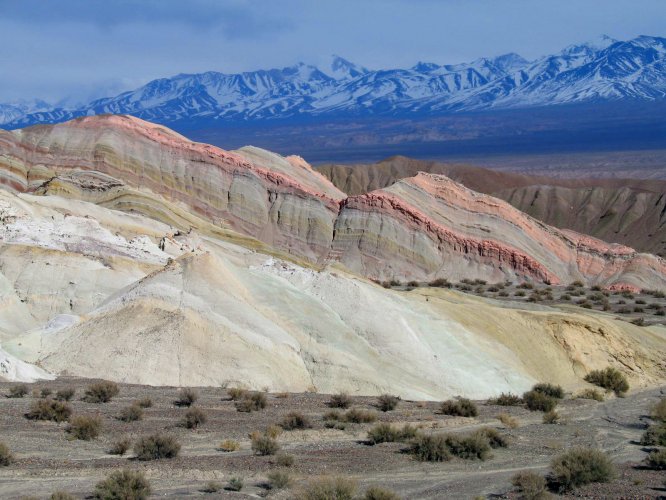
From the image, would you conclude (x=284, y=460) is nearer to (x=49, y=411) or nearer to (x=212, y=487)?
(x=212, y=487)

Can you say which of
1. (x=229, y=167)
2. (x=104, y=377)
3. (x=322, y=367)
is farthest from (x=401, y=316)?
(x=229, y=167)

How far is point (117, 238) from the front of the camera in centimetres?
3050

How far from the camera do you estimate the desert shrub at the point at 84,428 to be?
52.0 feet

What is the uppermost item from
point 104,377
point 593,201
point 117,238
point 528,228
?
point 593,201

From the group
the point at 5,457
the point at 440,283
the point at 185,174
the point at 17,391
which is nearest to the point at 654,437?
the point at 5,457

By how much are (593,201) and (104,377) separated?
8684 cm

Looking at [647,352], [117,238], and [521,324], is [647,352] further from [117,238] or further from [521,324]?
[117,238]

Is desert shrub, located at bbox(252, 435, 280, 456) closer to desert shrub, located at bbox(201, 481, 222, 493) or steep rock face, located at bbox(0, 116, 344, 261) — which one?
desert shrub, located at bbox(201, 481, 222, 493)

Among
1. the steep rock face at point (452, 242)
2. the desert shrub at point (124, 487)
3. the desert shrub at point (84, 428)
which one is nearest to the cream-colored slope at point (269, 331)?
the desert shrub at point (84, 428)

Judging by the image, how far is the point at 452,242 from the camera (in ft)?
168

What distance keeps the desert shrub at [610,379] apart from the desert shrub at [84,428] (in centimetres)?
1365

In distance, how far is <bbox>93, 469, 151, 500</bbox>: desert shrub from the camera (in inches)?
472

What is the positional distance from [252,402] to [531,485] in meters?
7.27

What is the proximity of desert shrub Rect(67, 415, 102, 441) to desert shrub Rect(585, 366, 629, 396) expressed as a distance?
44.8 ft
